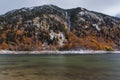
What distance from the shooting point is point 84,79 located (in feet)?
188

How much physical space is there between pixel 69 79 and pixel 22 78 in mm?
10163

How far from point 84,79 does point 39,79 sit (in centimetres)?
935

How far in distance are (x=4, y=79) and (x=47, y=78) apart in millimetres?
9106

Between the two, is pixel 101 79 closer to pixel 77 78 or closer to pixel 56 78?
pixel 77 78

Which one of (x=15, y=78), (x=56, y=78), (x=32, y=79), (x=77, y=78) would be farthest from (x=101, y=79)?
(x=15, y=78)

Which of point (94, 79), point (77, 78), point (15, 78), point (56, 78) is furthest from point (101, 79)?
point (15, 78)

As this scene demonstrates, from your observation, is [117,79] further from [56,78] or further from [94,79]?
[56,78]

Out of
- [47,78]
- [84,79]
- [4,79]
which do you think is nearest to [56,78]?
[47,78]

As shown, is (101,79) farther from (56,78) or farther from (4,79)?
(4,79)

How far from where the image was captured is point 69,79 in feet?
191

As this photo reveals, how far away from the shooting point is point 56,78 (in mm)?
60469

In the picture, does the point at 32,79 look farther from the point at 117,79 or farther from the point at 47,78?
the point at 117,79

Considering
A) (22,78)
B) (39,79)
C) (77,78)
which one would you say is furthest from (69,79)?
(22,78)

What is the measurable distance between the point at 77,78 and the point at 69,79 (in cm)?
235
